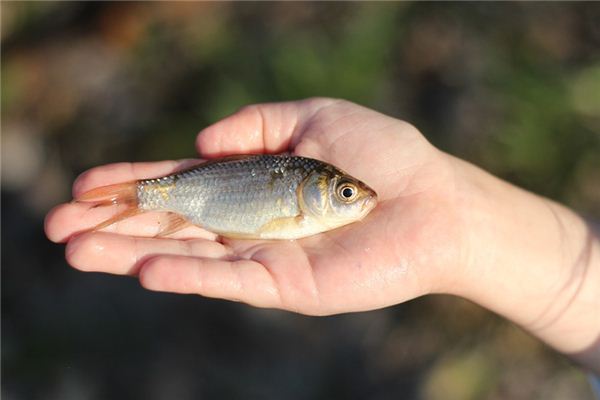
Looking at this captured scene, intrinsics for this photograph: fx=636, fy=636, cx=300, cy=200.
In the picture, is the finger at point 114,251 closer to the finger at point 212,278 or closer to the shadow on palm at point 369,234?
the finger at point 212,278

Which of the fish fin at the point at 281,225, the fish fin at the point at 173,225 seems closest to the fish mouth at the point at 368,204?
the fish fin at the point at 281,225

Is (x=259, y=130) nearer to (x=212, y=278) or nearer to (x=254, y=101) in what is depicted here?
(x=212, y=278)

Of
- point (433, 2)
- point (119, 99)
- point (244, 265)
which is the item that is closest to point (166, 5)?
point (119, 99)

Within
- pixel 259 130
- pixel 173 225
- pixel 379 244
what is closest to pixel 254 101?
pixel 259 130

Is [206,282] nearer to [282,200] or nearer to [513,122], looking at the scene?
[282,200]

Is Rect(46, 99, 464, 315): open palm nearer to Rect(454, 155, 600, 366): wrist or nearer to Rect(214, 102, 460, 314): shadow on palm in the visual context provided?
Rect(214, 102, 460, 314): shadow on palm

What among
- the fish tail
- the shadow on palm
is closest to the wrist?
the shadow on palm
